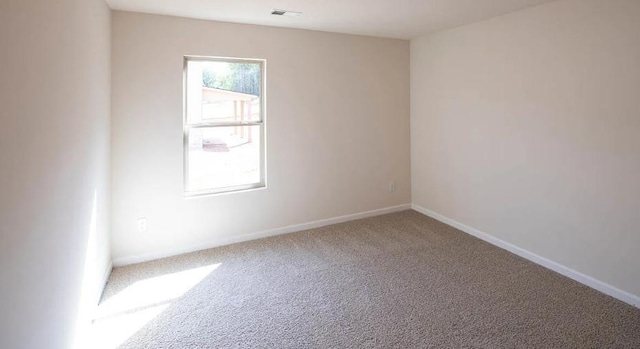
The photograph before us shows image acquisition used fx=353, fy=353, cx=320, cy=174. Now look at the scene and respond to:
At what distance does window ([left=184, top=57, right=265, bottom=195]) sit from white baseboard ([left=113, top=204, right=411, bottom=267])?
0.53 m

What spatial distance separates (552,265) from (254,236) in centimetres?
285

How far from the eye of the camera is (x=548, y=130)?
9.96ft

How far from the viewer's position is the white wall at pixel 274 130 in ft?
10.4

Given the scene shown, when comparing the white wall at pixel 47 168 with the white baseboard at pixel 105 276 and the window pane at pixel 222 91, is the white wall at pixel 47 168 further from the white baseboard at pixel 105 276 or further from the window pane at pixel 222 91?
the window pane at pixel 222 91

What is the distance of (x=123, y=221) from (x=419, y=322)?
2.68 m

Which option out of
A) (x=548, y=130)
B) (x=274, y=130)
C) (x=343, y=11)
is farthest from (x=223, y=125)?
(x=548, y=130)

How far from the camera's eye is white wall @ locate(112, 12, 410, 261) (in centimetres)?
318

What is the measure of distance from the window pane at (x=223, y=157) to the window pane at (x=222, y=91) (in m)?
0.14

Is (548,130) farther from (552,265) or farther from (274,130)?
(274,130)

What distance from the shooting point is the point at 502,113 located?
346 cm

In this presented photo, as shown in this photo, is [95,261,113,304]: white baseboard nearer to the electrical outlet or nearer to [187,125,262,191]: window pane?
the electrical outlet

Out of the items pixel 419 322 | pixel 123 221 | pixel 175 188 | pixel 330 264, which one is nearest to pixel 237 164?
pixel 175 188

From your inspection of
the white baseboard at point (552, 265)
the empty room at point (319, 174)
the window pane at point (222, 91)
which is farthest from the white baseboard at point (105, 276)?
the white baseboard at point (552, 265)

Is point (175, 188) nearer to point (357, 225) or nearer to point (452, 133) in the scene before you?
point (357, 225)
